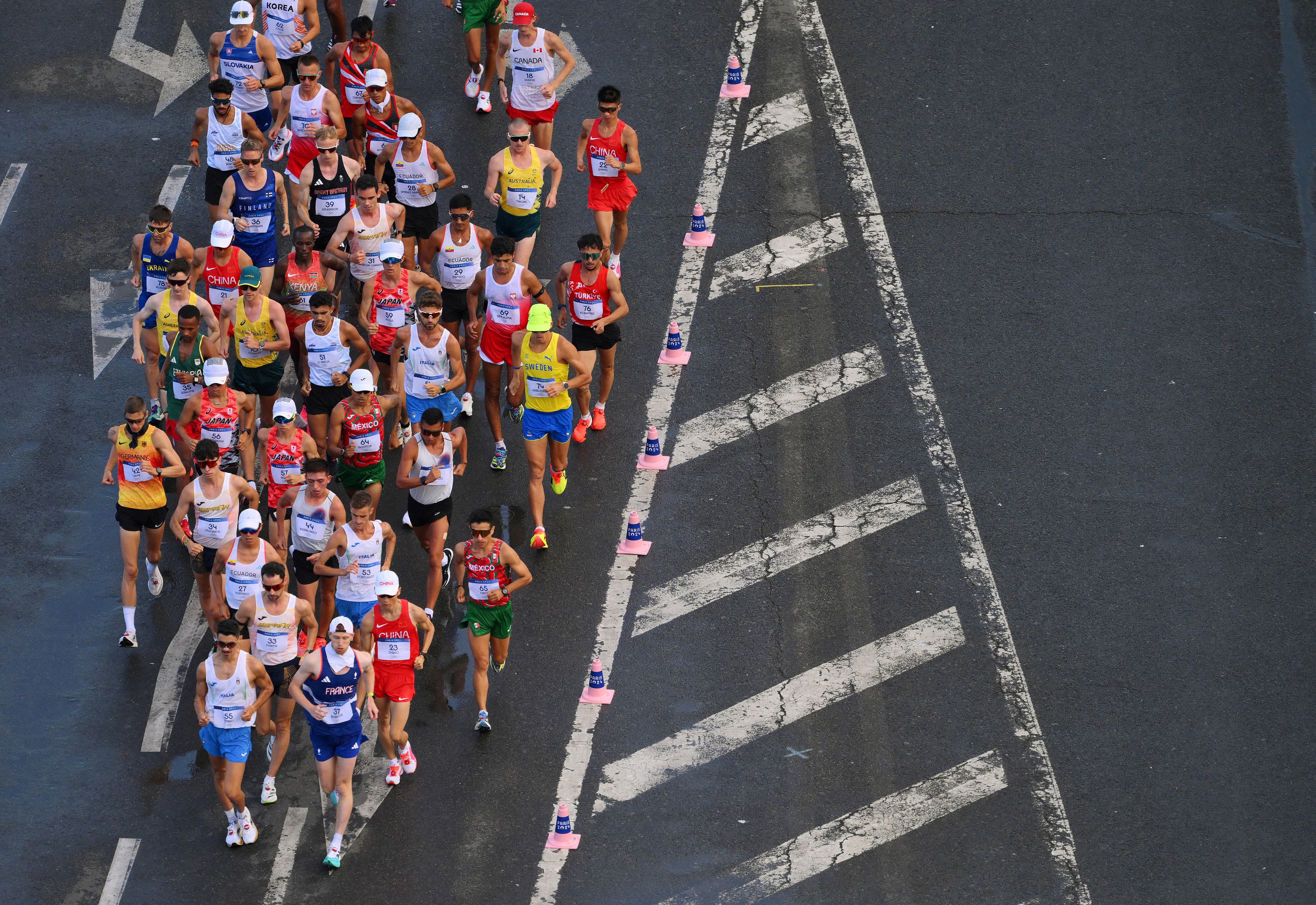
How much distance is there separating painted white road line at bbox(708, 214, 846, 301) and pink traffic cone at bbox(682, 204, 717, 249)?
0.32 m

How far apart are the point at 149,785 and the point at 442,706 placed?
2.39m

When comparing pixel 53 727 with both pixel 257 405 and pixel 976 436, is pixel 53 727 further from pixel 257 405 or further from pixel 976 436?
pixel 976 436

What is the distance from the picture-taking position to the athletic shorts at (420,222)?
18.2 m

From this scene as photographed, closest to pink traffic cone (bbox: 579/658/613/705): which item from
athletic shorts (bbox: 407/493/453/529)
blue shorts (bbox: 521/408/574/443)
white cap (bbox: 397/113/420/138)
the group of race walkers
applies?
the group of race walkers

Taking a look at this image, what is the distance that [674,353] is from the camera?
59.0ft

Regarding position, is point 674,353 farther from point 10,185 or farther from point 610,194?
point 10,185

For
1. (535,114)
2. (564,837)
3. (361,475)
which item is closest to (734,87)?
(535,114)

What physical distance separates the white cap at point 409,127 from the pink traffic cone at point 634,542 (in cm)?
457

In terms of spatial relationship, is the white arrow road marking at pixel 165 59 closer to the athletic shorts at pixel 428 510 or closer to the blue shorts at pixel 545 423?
the blue shorts at pixel 545 423

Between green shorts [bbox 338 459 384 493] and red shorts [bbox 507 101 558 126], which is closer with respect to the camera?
green shorts [bbox 338 459 384 493]

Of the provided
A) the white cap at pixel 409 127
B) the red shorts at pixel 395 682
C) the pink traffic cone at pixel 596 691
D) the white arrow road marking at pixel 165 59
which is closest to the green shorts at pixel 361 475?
the red shorts at pixel 395 682

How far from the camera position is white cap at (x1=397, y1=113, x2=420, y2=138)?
17.7 metres

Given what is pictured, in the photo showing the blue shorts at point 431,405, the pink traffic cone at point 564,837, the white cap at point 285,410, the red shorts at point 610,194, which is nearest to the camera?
the pink traffic cone at point 564,837

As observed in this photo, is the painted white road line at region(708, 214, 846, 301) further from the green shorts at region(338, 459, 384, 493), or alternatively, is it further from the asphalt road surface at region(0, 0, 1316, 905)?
the green shorts at region(338, 459, 384, 493)
